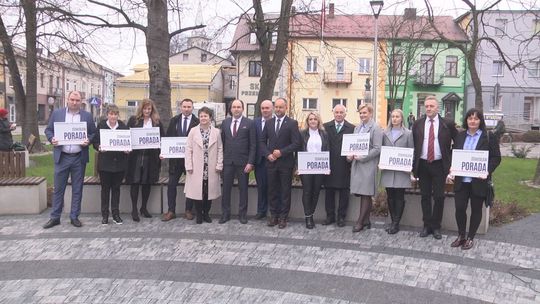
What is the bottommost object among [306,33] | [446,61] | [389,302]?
[389,302]

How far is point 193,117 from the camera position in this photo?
872 centimetres

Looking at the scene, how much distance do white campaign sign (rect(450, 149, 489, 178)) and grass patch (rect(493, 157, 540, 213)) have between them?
139 inches

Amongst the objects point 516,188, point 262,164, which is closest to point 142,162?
point 262,164

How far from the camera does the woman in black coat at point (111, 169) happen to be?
8.05 meters

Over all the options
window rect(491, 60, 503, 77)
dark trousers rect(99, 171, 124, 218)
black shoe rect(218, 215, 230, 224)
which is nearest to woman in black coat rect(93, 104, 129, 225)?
dark trousers rect(99, 171, 124, 218)

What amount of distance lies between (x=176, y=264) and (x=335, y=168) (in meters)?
3.01

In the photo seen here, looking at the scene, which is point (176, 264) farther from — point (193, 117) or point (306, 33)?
point (306, 33)

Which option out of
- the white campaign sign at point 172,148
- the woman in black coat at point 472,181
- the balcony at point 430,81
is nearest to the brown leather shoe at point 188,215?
the white campaign sign at point 172,148

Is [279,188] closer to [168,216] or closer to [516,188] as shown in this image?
[168,216]

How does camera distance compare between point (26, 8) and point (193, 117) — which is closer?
point (193, 117)

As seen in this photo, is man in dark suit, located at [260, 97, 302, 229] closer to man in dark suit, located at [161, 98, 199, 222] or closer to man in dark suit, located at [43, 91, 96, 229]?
man in dark suit, located at [161, 98, 199, 222]

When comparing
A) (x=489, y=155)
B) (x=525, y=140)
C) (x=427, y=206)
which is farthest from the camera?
(x=525, y=140)

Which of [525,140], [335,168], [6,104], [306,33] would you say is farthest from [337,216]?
[6,104]

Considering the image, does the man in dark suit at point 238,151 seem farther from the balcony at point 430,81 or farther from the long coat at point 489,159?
the balcony at point 430,81
